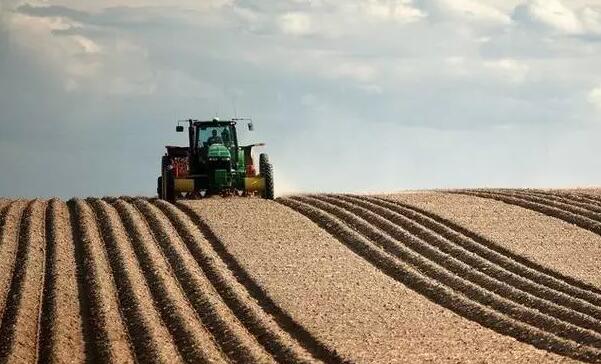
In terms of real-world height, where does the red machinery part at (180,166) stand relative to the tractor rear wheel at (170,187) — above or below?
above

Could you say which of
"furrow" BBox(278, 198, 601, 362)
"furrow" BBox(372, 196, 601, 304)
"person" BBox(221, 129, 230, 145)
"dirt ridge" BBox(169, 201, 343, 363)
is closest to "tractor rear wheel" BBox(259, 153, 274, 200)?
"person" BBox(221, 129, 230, 145)

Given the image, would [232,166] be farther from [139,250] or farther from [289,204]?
[139,250]

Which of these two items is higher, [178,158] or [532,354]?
[178,158]

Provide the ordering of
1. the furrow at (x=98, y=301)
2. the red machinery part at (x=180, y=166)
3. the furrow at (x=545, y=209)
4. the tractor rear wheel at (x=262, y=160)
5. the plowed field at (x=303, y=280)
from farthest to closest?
the red machinery part at (x=180, y=166), the tractor rear wheel at (x=262, y=160), the furrow at (x=545, y=209), the plowed field at (x=303, y=280), the furrow at (x=98, y=301)

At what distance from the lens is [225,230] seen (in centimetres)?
2466

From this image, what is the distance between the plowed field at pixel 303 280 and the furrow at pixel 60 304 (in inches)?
1.5

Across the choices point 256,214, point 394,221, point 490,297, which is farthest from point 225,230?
point 490,297

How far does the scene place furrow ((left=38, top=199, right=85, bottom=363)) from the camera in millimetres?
15953

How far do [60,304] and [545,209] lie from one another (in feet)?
41.4

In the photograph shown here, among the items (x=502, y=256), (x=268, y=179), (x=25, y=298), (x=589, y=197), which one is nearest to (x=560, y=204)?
(x=589, y=197)

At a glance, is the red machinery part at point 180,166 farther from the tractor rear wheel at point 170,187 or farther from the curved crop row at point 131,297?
the curved crop row at point 131,297

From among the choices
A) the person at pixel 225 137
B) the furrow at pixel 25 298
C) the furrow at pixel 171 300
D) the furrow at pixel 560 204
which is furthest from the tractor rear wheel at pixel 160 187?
the furrow at pixel 560 204

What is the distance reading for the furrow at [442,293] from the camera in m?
15.8

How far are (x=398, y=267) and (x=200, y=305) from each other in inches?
161
